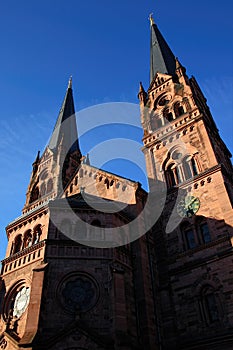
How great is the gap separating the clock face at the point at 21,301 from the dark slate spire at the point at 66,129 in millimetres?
25527

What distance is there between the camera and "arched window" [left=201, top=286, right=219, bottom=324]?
17.1 metres

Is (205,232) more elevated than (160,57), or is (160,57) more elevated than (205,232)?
(160,57)

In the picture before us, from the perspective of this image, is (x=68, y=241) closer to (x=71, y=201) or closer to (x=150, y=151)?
(x=71, y=201)

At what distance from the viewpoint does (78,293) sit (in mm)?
15484

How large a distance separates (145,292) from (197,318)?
301cm

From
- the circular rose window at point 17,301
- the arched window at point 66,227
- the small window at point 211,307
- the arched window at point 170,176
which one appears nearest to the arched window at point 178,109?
the arched window at point 170,176

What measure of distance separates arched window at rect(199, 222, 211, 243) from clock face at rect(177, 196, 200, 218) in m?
1.03

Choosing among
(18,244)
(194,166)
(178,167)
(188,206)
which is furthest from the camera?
(178,167)

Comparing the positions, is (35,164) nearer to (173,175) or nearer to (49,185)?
(49,185)

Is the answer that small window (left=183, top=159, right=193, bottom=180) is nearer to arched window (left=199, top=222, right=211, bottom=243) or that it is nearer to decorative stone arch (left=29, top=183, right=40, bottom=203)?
arched window (left=199, top=222, right=211, bottom=243)

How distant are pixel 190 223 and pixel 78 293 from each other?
8.81 metres

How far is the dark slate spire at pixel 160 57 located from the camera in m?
36.0

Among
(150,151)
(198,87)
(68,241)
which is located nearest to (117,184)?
(150,151)

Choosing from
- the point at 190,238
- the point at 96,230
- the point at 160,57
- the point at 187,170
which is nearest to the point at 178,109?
the point at 187,170
